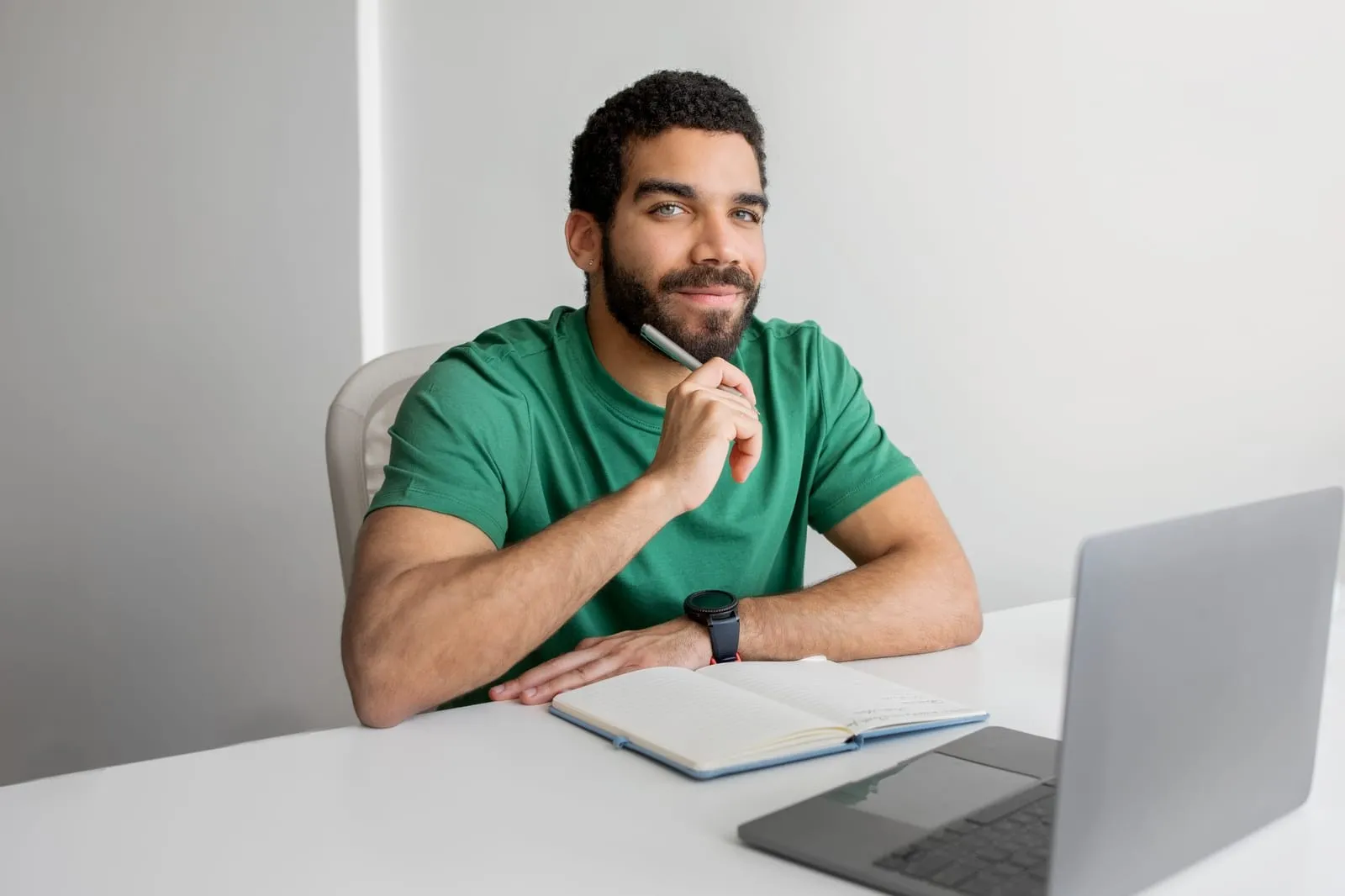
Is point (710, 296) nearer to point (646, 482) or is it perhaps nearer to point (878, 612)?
point (646, 482)

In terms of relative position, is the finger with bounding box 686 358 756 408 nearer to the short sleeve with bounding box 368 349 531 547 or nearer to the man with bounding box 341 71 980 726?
the man with bounding box 341 71 980 726

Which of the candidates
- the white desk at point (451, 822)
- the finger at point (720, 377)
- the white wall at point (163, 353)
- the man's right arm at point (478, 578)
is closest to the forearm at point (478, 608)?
the man's right arm at point (478, 578)

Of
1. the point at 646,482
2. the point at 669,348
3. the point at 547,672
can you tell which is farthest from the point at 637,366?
the point at 547,672

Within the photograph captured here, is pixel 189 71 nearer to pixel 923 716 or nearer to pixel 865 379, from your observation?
pixel 865 379

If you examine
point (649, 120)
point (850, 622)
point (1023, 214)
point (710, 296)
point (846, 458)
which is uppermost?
point (649, 120)

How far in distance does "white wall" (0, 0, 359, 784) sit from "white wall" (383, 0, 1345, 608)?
13.2 inches

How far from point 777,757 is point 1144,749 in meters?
0.33

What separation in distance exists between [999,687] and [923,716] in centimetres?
20

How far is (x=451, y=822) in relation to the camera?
32.1 inches

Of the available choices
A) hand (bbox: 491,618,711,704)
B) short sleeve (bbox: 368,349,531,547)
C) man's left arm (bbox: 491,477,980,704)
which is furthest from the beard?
hand (bbox: 491,618,711,704)

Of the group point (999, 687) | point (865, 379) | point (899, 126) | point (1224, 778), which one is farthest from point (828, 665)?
point (899, 126)

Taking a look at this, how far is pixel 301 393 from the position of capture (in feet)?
8.32

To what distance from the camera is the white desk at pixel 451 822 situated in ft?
2.40

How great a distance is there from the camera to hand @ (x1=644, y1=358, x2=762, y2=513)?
137cm
